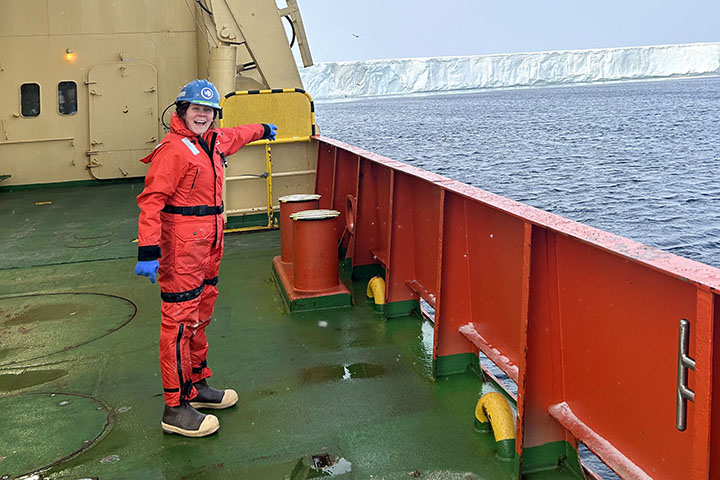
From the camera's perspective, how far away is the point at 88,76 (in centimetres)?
1171

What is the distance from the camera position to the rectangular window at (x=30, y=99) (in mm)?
11719

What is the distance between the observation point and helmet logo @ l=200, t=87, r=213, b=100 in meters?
3.54

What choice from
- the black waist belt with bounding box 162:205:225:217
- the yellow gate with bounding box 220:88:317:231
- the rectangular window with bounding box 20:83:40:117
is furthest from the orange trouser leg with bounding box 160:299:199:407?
the rectangular window with bounding box 20:83:40:117

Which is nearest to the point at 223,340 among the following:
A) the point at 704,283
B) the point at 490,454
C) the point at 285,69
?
the point at 490,454

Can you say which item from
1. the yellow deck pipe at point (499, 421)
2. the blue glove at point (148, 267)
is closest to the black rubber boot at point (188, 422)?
the blue glove at point (148, 267)

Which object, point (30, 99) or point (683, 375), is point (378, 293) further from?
point (30, 99)

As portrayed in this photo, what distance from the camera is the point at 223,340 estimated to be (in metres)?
5.17

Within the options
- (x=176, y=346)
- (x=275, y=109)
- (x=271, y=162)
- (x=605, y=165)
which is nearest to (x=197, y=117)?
(x=176, y=346)

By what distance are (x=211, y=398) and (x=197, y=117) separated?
1.61 metres

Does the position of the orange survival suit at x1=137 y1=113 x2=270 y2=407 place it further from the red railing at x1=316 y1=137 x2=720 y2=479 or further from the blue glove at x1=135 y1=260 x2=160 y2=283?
the red railing at x1=316 y1=137 x2=720 y2=479

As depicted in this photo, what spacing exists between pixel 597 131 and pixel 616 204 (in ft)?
126

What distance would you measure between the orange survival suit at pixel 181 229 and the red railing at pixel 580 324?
1472 mm

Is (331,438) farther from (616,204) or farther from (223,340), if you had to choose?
(616,204)

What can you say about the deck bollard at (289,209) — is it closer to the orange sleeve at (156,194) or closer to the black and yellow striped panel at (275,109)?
the black and yellow striped panel at (275,109)
